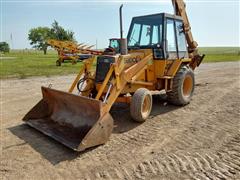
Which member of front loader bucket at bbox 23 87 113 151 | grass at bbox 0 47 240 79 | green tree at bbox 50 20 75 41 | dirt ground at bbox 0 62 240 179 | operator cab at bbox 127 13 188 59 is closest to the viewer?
dirt ground at bbox 0 62 240 179

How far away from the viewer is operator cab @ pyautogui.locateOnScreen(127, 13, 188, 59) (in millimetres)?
6668

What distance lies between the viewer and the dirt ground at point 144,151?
373 cm

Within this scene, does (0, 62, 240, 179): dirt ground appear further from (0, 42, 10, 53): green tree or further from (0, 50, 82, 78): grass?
(0, 42, 10, 53): green tree

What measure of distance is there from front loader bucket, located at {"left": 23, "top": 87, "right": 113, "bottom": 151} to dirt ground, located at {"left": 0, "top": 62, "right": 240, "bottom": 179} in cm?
Answer: 17

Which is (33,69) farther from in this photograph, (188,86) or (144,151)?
(144,151)

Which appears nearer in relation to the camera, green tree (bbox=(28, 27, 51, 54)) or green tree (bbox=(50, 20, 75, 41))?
green tree (bbox=(50, 20, 75, 41))

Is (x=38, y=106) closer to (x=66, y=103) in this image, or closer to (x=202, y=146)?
(x=66, y=103)

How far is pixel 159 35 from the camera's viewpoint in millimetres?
6688

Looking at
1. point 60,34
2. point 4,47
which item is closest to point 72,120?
point 60,34

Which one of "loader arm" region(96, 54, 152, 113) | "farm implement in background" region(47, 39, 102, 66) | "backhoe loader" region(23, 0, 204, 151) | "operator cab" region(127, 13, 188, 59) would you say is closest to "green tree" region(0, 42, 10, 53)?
"farm implement in background" region(47, 39, 102, 66)

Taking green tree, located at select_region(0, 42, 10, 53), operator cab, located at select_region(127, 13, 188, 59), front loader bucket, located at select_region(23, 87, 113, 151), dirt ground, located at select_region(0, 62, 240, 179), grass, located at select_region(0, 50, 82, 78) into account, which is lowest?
dirt ground, located at select_region(0, 62, 240, 179)

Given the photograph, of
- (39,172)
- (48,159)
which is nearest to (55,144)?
(48,159)

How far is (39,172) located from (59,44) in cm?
1898

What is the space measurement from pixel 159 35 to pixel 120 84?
6.45ft
